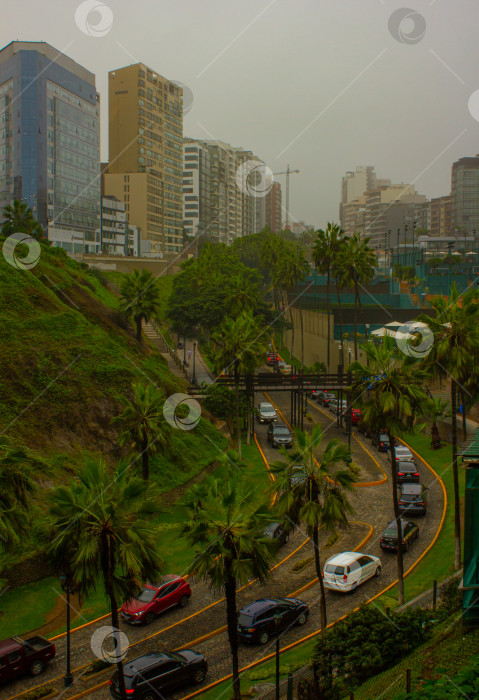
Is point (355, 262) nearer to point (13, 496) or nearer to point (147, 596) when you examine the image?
point (147, 596)

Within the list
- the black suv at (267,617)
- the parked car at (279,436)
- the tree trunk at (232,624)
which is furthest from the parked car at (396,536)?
the parked car at (279,436)

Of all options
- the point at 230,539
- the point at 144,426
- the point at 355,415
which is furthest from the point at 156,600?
the point at 355,415

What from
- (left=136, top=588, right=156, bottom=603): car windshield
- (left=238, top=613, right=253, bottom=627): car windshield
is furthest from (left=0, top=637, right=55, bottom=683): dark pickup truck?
(left=238, top=613, right=253, bottom=627): car windshield

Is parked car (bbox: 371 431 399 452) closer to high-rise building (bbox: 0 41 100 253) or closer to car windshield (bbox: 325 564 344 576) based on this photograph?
car windshield (bbox: 325 564 344 576)

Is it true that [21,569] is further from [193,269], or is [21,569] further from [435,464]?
[193,269]

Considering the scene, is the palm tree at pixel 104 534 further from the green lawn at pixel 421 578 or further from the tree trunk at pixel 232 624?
the green lawn at pixel 421 578

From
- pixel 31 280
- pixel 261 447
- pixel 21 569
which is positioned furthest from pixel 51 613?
pixel 31 280
